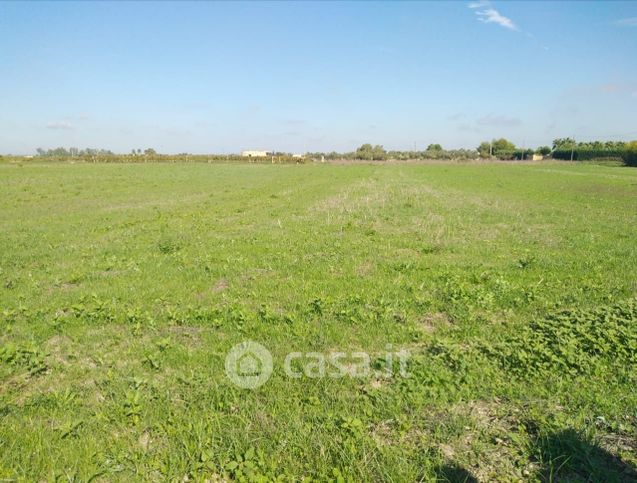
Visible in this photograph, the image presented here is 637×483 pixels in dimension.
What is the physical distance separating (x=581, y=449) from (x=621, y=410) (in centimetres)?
93

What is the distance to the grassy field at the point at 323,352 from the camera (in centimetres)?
335

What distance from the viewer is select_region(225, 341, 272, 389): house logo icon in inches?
175

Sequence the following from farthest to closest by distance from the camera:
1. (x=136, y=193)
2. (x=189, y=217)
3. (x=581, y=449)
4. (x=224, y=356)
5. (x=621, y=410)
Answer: (x=136, y=193)
(x=189, y=217)
(x=224, y=356)
(x=621, y=410)
(x=581, y=449)

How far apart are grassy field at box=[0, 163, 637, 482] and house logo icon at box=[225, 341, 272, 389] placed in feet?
0.35

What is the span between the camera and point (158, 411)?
3916 mm

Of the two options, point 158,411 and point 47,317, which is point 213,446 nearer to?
point 158,411

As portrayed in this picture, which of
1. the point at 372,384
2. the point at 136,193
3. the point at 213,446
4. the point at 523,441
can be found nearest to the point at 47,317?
the point at 213,446

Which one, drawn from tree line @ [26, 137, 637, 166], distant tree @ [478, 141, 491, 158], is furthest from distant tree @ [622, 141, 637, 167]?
distant tree @ [478, 141, 491, 158]

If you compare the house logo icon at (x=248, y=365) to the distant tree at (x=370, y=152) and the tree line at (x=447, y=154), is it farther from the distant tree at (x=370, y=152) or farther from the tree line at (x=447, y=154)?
the distant tree at (x=370, y=152)

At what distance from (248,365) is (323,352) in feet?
3.24

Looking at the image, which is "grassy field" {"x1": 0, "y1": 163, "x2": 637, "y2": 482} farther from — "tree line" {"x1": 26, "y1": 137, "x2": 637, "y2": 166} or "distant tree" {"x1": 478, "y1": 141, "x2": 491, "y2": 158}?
"distant tree" {"x1": 478, "y1": 141, "x2": 491, "y2": 158}

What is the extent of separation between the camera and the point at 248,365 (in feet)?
15.6

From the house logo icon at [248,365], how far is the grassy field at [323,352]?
11 centimetres

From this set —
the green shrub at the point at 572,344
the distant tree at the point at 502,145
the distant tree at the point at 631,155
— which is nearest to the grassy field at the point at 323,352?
the green shrub at the point at 572,344
